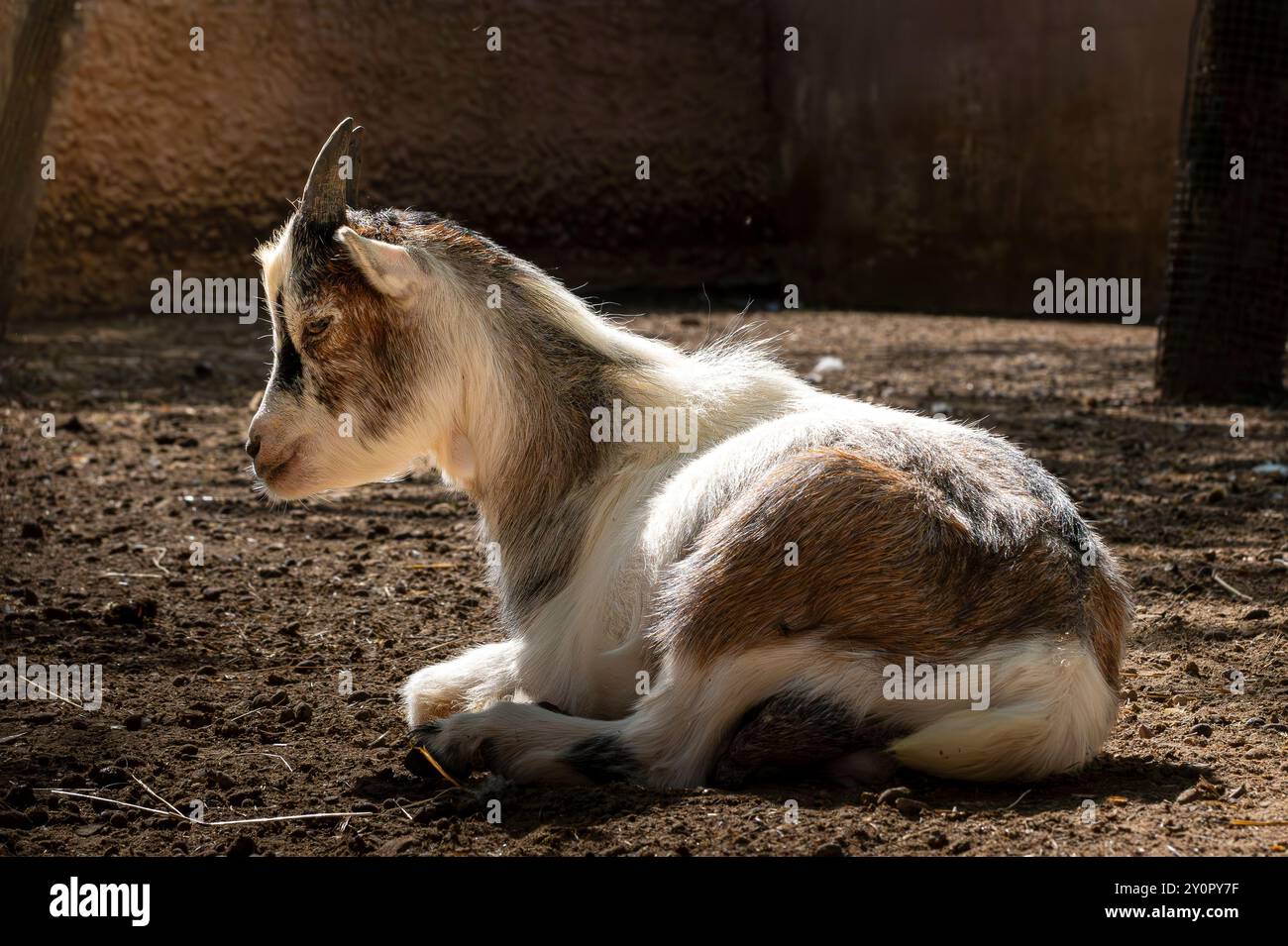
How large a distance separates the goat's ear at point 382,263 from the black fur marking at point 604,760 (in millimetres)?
1283

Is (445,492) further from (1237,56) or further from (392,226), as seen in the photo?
(1237,56)

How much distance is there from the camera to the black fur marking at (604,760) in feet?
10.9

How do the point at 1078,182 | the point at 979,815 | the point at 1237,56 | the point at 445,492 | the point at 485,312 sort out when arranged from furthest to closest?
the point at 1078,182 < the point at 1237,56 < the point at 445,492 < the point at 485,312 < the point at 979,815

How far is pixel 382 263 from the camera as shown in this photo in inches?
146

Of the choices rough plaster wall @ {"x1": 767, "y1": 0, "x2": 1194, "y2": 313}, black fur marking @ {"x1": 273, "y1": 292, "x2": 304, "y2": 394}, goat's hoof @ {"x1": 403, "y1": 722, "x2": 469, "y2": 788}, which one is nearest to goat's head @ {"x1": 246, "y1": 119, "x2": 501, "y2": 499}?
black fur marking @ {"x1": 273, "y1": 292, "x2": 304, "y2": 394}

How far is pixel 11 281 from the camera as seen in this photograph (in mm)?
7227

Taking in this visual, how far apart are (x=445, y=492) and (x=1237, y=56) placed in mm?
4885

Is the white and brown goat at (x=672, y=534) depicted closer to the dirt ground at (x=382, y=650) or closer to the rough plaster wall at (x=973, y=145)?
the dirt ground at (x=382, y=650)

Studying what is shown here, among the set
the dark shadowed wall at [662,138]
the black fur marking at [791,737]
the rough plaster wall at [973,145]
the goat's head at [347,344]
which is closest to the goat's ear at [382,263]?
the goat's head at [347,344]

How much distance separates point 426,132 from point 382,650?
10.5m

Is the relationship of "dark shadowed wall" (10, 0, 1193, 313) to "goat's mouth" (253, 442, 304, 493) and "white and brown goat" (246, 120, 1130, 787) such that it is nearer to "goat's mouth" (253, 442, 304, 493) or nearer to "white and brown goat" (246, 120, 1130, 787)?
"goat's mouth" (253, 442, 304, 493)

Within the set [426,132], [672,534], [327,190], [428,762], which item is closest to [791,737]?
[672,534]

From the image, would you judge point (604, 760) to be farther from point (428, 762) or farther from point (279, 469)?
point (279, 469)
